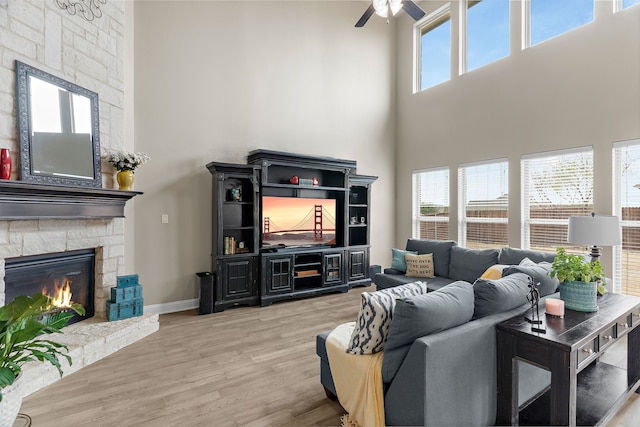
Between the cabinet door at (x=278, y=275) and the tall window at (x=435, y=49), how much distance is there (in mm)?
4414

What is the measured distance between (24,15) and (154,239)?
2.55m

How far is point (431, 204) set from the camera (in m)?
6.13

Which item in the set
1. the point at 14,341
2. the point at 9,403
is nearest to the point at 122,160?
the point at 14,341

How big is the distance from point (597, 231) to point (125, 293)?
4.79m

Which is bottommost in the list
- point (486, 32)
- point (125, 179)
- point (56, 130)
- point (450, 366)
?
point (450, 366)

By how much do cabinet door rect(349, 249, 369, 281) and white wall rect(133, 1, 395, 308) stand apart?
765mm

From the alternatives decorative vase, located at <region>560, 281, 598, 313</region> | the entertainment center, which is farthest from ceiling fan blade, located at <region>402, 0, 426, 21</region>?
decorative vase, located at <region>560, 281, 598, 313</region>

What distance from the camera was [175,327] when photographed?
12.4ft

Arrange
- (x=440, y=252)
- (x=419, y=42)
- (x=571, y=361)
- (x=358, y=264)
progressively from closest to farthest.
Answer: (x=571, y=361), (x=440, y=252), (x=358, y=264), (x=419, y=42)

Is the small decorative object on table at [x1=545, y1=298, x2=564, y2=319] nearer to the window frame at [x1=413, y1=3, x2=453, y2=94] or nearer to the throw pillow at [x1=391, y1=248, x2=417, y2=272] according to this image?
the throw pillow at [x1=391, y1=248, x2=417, y2=272]

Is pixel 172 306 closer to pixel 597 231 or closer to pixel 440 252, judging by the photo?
pixel 440 252

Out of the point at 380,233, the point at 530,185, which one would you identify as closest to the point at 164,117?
the point at 380,233

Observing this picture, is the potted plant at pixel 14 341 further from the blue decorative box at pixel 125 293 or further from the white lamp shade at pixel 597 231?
the white lamp shade at pixel 597 231

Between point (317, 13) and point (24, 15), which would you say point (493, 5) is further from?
point (24, 15)
